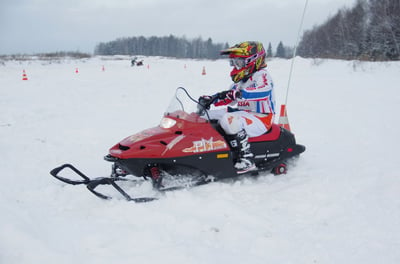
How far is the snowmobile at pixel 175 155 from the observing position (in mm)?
3699

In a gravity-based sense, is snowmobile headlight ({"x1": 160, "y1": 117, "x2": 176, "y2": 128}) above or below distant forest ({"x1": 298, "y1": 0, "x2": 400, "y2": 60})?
below

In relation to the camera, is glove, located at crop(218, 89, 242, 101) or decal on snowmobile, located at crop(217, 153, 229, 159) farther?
glove, located at crop(218, 89, 242, 101)

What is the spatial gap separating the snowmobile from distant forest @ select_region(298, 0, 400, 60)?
19.2 m

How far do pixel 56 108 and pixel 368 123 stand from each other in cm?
763

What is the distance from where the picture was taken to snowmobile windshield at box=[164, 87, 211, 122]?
407 centimetres

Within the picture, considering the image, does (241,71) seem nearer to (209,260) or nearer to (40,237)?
(209,260)

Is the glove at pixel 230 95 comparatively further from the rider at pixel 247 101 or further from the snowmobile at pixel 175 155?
the snowmobile at pixel 175 155

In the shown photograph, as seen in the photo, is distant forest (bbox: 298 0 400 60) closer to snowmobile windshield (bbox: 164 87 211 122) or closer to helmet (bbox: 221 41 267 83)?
helmet (bbox: 221 41 267 83)

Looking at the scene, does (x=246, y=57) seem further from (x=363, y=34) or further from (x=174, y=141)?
(x=363, y=34)

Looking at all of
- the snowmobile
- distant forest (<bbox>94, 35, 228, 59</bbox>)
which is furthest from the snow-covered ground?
distant forest (<bbox>94, 35, 228, 59</bbox>)

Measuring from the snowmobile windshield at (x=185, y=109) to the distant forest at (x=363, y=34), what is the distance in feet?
63.0

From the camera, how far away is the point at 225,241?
2791 mm

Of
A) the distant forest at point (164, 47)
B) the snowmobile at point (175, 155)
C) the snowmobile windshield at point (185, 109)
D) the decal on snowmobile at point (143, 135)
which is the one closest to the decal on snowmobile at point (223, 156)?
the snowmobile at point (175, 155)

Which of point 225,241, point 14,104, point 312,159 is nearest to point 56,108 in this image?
point 14,104
